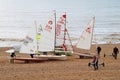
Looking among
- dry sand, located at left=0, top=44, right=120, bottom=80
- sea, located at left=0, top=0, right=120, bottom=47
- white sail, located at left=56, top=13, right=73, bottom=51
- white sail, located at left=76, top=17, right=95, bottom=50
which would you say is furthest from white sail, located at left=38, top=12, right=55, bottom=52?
white sail, located at left=76, top=17, right=95, bottom=50

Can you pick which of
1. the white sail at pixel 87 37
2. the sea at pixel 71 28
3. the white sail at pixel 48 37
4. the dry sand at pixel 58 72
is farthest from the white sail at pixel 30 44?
the white sail at pixel 87 37

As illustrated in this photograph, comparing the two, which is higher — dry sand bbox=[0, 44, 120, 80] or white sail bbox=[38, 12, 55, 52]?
white sail bbox=[38, 12, 55, 52]

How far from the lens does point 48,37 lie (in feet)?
123

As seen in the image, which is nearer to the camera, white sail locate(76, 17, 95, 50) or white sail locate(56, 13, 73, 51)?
white sail locate(76, 17, 95, 50)

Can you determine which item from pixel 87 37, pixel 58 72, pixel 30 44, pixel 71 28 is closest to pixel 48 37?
pixel 30 44

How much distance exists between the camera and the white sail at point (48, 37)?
37406 millimetres

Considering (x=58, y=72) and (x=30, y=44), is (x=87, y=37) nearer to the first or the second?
(x=30, y=44)

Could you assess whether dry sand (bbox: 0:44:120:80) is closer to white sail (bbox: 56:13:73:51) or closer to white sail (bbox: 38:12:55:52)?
white sail (bbox: 38:12:55:52)

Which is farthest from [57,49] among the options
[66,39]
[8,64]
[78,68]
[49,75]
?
[49,75]

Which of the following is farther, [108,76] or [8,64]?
[8,64]

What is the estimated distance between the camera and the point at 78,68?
97.8ft

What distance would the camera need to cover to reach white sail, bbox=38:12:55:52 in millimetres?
37406

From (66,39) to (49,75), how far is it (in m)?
13.8

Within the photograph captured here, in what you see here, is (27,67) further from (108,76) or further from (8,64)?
(108,76)
